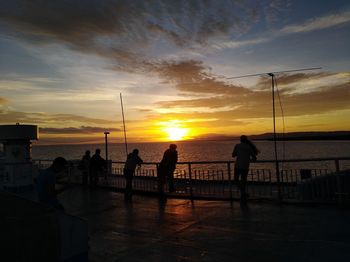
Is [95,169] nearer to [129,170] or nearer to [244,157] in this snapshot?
[129,170]

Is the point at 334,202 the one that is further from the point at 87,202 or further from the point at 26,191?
the point at 26,191

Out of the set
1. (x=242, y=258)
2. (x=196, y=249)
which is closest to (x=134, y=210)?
(x=196, y=249)

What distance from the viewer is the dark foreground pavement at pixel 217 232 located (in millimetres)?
5539

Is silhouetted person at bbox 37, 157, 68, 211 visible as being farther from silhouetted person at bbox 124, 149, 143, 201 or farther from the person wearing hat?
the person wearing hat

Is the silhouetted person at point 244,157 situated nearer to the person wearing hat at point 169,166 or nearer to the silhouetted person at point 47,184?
the person wearing hat at point 169,166

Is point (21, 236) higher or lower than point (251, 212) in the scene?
higher

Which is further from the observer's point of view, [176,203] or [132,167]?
[132,167]

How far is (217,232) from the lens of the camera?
22.6ft

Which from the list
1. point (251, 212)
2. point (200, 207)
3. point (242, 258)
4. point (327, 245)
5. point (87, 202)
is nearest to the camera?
point (242, 258)

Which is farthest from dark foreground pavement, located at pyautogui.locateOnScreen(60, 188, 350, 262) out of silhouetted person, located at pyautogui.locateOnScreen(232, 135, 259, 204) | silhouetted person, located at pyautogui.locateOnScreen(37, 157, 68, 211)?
silhouetted person, located at pyautogui.locateOnScreen(37, 157, 68, 211)

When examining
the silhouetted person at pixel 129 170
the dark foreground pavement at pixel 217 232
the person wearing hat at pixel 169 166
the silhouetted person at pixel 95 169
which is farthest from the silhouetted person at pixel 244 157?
the silhouetted person at pixel 95 169

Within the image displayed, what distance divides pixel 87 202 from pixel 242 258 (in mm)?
7475

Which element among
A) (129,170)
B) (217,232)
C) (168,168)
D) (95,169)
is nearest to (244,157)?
(168,168)

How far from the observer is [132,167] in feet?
41.3
